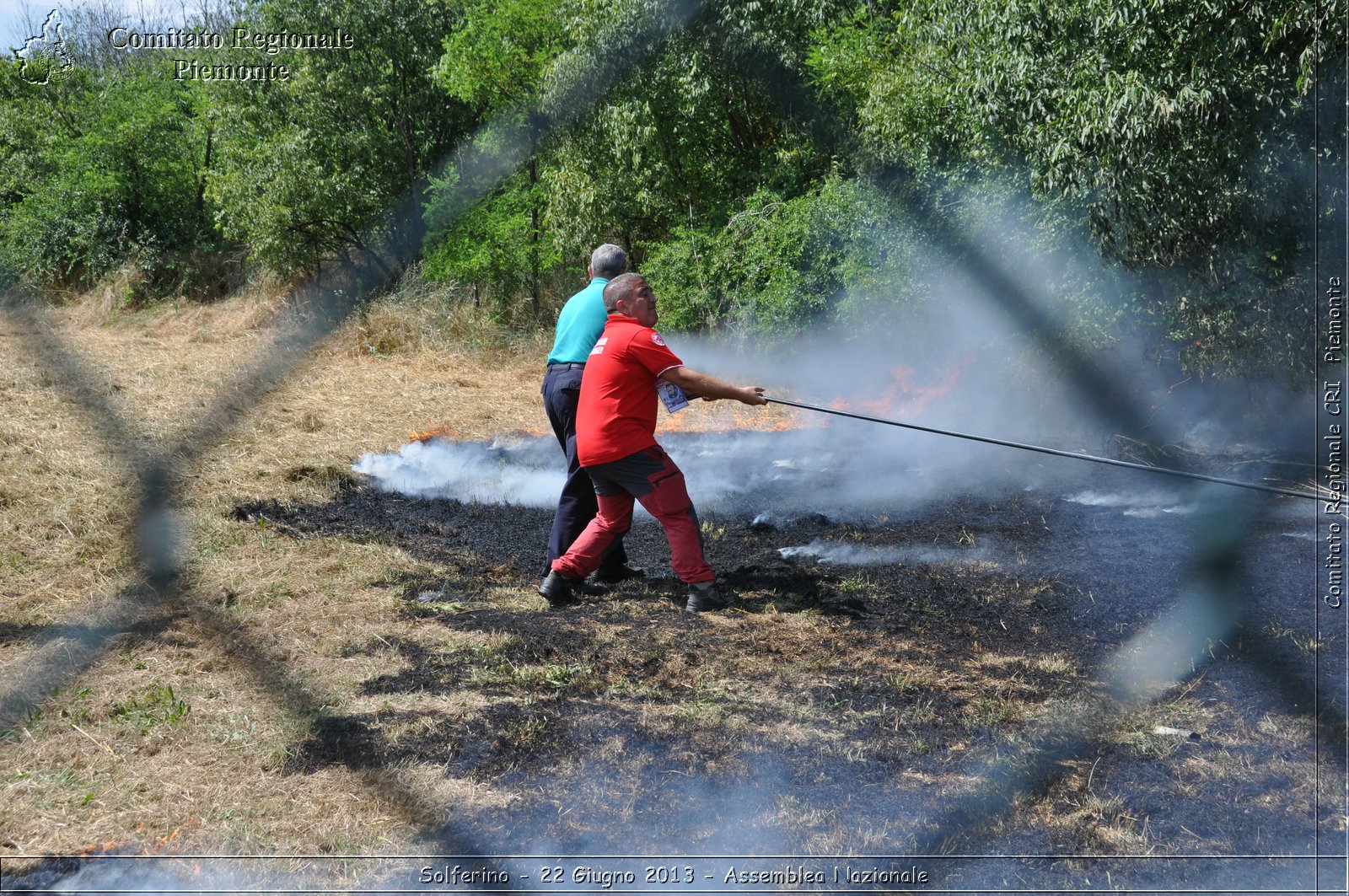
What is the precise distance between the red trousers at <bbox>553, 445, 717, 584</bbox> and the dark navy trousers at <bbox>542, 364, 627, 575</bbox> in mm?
212

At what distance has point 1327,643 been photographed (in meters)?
4.02

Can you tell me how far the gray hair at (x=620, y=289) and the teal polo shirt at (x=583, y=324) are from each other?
0.39m

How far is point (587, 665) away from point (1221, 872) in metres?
2.35

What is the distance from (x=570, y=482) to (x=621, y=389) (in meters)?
0.75

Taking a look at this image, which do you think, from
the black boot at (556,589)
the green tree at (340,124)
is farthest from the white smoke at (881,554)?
the green tree at (340,124)

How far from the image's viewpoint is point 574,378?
210 inches

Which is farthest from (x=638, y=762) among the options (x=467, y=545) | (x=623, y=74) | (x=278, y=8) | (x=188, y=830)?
(x=278, y=8)

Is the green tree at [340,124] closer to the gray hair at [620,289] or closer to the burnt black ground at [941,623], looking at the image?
the burnt black ground at [941,623]

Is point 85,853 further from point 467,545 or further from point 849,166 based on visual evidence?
point 849,166

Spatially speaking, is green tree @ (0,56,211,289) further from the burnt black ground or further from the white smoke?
the white smoke

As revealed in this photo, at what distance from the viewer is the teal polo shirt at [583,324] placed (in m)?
5.33

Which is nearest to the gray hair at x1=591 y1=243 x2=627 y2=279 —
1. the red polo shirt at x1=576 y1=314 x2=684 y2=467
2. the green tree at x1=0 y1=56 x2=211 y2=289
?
the red polo shirt at x1=576 y1=314 x2=684 y2=467

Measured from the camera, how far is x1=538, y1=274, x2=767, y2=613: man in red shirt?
474 centimetres

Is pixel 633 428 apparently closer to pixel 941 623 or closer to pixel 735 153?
pixel 941 623
